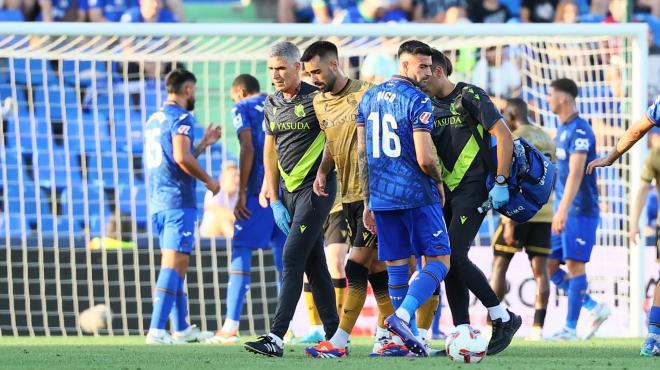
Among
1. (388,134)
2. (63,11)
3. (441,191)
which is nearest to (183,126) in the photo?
(388,134)

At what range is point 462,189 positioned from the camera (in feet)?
27.0

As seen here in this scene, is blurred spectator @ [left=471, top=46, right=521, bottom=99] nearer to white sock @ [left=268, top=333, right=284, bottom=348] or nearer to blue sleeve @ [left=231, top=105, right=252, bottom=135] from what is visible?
blue sleeve @ [left=231, top=105, right=252, bottom=135]

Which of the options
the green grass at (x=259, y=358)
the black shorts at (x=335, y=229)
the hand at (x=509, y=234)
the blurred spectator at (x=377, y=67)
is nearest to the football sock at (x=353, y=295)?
the green grass at (x=259, y=358)

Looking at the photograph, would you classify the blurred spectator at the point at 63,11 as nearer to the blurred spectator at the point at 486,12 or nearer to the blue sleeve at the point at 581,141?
the blurred spectator at the point at 486,12

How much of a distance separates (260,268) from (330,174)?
4525 millimetres

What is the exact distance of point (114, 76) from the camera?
47.6 ft

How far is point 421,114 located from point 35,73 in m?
7.35

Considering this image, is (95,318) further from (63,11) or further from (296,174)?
(63,11)

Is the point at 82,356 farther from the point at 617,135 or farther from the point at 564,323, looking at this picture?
the point at 617,135

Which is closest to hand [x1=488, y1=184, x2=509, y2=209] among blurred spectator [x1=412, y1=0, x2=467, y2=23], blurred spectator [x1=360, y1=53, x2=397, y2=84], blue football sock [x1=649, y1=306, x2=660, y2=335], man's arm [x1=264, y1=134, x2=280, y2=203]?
blue football sock [x1=649, y1=306, x2=660, y2=335]

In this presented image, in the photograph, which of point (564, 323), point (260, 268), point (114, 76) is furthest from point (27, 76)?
point (564, 323)

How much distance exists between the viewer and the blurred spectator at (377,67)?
13.6 meters

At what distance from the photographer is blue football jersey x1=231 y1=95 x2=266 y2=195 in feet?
34.8

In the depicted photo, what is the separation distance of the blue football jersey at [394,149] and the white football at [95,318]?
5.30 m
